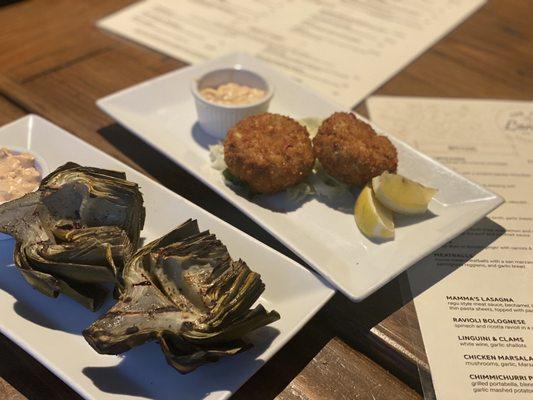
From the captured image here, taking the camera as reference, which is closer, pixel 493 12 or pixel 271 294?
pixel 271 294

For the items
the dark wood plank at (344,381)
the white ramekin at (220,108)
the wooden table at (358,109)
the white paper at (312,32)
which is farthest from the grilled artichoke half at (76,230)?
the white paper at (312,32)

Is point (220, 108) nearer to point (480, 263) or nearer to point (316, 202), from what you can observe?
point (316, 202)

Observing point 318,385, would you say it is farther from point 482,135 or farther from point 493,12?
point 493,12

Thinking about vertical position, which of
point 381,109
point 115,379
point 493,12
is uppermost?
point 493,12

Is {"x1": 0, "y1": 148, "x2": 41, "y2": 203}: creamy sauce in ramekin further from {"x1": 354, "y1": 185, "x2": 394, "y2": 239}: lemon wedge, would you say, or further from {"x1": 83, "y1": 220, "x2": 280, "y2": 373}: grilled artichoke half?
{"x1": 354, "y1": 185, "x2": 394, "y2": 239}: lemon wedge

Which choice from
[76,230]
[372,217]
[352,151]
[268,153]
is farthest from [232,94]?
[76,230]

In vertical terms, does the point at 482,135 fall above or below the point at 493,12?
below

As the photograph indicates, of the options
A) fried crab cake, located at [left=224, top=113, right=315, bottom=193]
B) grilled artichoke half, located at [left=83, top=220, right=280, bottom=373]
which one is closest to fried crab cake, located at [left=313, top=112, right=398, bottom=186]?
fried crab cake, located at [left=224, top=113, right=315, bottom=193]

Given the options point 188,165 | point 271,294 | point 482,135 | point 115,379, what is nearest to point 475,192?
point 482,135
